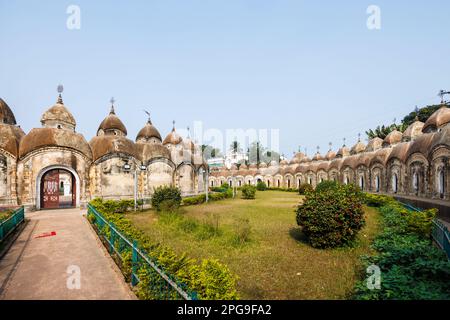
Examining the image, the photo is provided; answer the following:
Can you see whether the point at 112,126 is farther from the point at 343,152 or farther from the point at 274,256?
the point at 343,152

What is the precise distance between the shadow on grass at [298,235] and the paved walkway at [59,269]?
6954 mm

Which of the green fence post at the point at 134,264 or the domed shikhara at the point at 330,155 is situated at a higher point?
the domed shikhara at the point at 330,155

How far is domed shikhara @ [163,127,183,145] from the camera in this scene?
3228cm

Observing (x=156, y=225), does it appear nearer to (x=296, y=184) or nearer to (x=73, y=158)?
(x=73, y=158)

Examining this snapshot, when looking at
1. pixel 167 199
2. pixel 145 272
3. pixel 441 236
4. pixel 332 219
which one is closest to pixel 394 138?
pixel 441 236

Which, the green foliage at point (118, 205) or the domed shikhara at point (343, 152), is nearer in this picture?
the green foliage at point (118, 205)

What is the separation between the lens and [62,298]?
5.06m

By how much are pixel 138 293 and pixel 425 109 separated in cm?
6813

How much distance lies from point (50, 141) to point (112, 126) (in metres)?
8.30

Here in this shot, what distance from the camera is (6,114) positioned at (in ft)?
63.2

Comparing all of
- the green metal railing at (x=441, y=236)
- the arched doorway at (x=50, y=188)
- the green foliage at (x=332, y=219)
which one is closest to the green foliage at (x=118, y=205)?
the arched doorway at (x=50, y=188)

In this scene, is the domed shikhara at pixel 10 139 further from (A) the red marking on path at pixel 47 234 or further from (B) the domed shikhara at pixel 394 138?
(B) the domed shikhara at pixel 394 138

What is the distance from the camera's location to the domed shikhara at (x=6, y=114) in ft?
61.9
